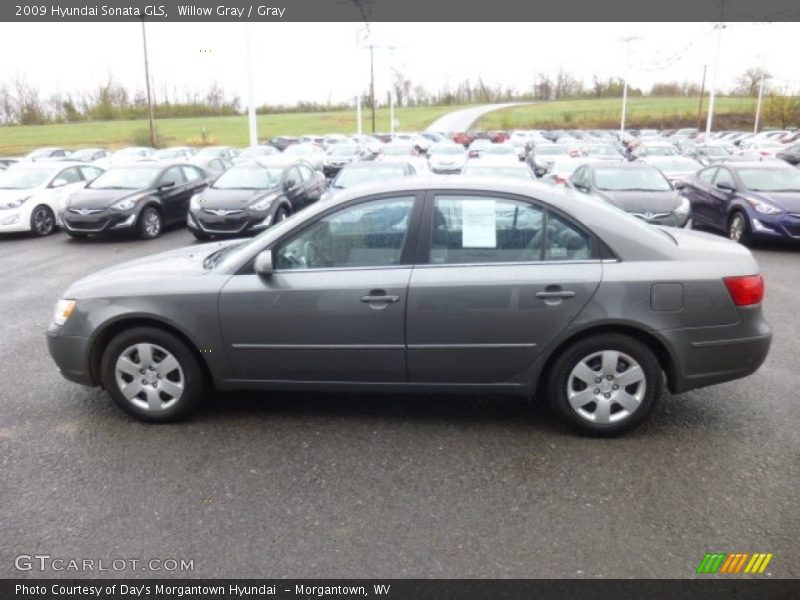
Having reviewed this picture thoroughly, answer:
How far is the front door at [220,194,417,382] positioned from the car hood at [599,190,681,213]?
312 inches

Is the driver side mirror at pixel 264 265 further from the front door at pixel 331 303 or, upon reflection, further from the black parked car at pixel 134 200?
the black parked car at pixel 134 200

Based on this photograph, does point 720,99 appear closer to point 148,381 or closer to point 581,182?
point 581,182

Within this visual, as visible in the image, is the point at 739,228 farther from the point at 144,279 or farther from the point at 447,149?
the point at 447,149

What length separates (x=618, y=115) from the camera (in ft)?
279

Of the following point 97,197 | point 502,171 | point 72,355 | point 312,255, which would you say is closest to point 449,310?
point 312,255

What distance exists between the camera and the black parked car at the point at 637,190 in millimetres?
10812

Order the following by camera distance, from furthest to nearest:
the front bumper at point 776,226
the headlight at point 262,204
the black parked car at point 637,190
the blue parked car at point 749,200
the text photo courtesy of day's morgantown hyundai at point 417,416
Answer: the headlight at point 262,204
the black parked car at point 637,190
the blue parked car at point 749,200
the front bumper at point 776,226
the text photo courtesy of day's morgantown hyundai at point 417,416

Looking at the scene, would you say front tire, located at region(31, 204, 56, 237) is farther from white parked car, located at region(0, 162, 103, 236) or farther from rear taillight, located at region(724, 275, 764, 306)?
rear taillight, located at region(724, 275, 764, 306)

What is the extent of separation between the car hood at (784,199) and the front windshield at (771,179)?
28cm

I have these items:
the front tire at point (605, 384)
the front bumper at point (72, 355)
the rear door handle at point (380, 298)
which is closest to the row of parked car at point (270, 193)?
the front bumper at point (72, 355)

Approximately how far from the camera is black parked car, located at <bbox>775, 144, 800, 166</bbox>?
27.7 m

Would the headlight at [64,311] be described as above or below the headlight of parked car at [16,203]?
above

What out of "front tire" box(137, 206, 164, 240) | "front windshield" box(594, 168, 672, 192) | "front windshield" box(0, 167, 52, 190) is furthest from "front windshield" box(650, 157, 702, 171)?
"front windshield" box(0, 167, 52, 190)

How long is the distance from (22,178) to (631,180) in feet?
42.8
